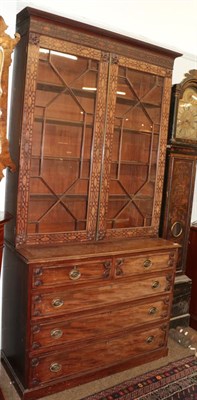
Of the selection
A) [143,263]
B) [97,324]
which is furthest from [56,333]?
[143,263]

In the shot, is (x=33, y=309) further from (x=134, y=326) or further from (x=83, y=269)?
(x=134, y=326)

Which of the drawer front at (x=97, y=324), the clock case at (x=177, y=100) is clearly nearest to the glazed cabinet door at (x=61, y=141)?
the drawer front at (x=97, y=324)

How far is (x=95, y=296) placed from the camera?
2209mm

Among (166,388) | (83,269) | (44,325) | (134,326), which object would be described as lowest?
(166,388)

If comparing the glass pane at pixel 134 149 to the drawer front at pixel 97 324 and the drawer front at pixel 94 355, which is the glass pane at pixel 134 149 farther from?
the drawer front at pixel 94 355

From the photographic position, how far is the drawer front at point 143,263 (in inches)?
90.4

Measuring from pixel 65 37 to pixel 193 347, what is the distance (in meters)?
2.49

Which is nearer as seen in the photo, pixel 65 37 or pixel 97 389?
pixel 65 37

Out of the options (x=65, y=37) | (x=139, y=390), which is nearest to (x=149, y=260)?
(x=139, y=390)

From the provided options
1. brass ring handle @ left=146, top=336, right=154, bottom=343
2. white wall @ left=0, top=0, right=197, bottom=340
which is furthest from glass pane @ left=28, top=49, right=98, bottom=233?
brass ring handle @ left=146, top=336, right=154, bottom=343

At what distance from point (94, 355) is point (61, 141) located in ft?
4.68

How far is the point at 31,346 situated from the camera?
6.61ft

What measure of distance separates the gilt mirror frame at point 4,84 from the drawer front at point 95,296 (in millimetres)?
797

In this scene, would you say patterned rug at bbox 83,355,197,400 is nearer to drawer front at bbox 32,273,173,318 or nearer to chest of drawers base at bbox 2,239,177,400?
chest of drawers base at bbox 2,239,177,400
